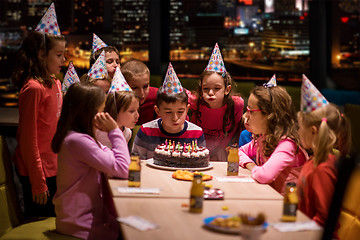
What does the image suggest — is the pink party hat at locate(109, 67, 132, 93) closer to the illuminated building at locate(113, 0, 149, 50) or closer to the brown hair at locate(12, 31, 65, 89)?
the brown hair at locate(12, 31, 65, 89)

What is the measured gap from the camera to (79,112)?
2701 millimetres

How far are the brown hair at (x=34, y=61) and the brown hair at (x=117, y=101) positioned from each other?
42 centimetres

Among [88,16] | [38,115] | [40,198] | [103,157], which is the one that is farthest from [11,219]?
[88,16]

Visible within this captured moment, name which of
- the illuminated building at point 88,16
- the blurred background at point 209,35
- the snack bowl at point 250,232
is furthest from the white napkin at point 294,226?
the illuminated building at point 88,16

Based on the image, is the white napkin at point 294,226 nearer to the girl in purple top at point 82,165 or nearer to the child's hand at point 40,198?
the girl in purple top at point 82,165

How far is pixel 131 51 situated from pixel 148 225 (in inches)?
254

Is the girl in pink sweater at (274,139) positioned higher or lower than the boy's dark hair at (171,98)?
lower

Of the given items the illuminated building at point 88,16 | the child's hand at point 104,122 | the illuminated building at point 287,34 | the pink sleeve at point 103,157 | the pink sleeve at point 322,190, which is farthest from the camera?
the illuminated building at point 88,16

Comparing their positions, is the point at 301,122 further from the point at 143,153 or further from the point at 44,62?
the point at 44,62

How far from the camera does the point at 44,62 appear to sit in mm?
3408

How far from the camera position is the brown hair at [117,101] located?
3286 millimetres

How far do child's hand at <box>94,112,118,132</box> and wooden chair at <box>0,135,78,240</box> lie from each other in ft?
2.04

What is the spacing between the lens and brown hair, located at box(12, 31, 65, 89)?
3.34 m

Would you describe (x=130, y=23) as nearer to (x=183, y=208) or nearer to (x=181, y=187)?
(x=181, y=187)
